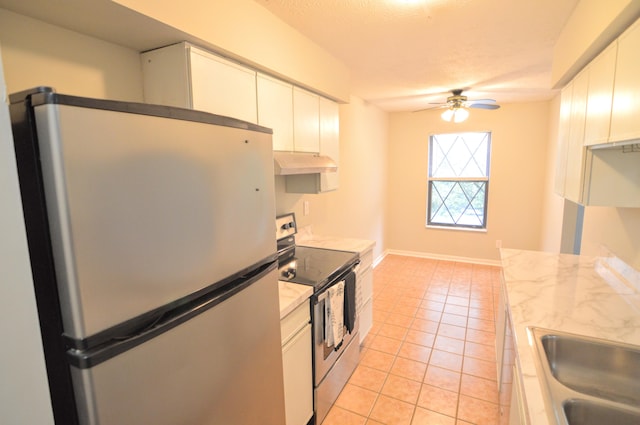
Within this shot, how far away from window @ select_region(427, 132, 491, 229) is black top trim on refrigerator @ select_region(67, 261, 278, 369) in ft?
15.2

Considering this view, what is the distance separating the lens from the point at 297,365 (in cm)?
172

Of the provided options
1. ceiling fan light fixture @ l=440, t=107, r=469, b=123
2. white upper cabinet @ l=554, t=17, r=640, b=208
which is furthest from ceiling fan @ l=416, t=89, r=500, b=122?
white upper cabinet @ l=554, t=17, r=640, b=208

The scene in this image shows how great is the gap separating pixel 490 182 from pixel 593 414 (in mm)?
4334

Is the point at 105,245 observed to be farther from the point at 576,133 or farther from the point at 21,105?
the point at 576,133

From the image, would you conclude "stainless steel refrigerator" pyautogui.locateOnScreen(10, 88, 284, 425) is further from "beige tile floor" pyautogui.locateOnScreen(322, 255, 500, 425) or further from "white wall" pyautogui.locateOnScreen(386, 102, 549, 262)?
"white wall" pyautogui.locateOnScreen(386, 102, 549, 262)

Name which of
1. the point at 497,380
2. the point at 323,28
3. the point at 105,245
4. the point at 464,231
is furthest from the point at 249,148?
the point at 464,231

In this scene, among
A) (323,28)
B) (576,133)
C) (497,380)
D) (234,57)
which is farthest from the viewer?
(497,380)

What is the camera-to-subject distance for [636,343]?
1.29m

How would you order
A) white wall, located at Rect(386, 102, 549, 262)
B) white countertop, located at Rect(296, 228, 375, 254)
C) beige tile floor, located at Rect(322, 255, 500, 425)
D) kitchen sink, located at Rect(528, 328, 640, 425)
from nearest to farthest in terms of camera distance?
kitchen sink, located at Rect(528, 328, 640, 425)
beige tile floor, located at Rect(322, 255, 500, 425)
white countertop, located at Rect(296, 228, 375, 254)
white wall, located at Rect(386, 102, 549, 262)

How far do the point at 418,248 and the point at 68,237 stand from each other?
5287 mm

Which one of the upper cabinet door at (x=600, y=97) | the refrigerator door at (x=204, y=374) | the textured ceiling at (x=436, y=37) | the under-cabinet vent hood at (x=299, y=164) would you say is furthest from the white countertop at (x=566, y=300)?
the textured ceiling at (x=436, y=37)

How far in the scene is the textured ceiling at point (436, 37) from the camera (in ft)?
5.88

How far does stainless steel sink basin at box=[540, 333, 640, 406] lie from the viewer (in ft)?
4.12

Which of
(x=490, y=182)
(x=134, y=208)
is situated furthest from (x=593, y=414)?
(x=490, y=182)
